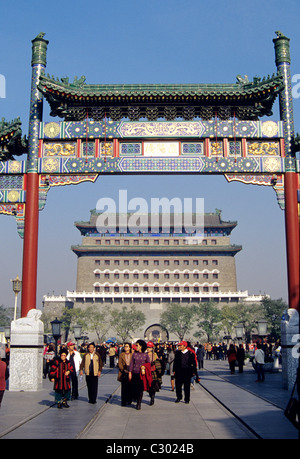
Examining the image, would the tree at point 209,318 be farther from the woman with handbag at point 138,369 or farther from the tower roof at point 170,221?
the woman with handbag at point 138,369

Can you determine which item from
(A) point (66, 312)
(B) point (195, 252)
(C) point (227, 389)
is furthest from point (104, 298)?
(C) point (227, 389)

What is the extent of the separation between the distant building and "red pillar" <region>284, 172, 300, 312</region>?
59047mm

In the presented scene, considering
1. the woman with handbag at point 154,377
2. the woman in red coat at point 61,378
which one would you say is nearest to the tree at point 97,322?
the woman with handbag at point 154,377

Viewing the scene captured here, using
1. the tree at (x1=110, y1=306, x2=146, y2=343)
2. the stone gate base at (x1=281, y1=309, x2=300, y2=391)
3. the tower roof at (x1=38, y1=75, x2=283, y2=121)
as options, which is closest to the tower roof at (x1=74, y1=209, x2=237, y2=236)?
the tree at (x1=110, y1=306, x2=146, y2=343)

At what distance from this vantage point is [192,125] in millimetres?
17016

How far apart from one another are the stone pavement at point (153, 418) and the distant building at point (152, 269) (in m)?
60.9

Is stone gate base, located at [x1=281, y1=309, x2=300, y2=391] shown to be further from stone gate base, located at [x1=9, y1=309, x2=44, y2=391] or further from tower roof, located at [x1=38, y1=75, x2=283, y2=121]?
stone gate base, located at [x1=9, y1=309, x2=44, y2=391]

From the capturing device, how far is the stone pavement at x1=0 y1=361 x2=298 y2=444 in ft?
26.5

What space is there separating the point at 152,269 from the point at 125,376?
66116 mm

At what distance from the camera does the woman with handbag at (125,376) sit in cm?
1194

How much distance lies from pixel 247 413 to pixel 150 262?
68.0 meters

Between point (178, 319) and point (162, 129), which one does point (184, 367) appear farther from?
point (178, 319)

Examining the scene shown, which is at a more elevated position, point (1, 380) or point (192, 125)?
point (192, 125)
